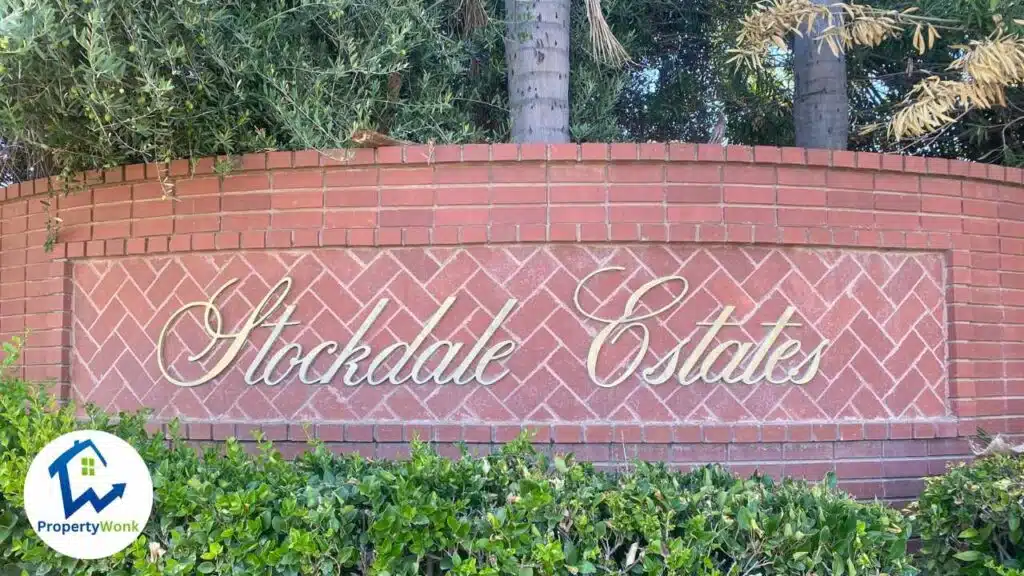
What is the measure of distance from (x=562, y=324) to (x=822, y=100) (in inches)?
127

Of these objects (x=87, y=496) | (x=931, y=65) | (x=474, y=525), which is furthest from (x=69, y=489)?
(x=931, y=65)

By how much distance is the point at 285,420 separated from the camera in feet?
17.1

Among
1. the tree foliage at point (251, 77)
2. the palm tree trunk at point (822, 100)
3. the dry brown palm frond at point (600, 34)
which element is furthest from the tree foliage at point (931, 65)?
the tree foliage at point (251, 77)

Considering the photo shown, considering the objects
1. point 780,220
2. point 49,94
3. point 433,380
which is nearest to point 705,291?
point 780,220

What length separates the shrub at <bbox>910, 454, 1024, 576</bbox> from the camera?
13.0ft

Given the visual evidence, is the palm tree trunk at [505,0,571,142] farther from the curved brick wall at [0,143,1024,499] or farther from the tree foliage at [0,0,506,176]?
the curved brick wall at [0,143,1024,499]

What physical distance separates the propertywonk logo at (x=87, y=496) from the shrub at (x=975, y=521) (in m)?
3.55

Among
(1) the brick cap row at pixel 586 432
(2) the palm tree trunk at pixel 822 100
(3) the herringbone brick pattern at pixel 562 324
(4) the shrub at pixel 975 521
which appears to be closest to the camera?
(4) the shrub at pixel 975 521

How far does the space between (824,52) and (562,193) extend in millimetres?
3047

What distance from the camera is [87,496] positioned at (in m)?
3.32

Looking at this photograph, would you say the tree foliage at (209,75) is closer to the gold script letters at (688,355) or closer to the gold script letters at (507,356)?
the gold script letters at (507,356)

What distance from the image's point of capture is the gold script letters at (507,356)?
5.07 metres

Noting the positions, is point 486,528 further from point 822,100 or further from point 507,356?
point 822,100

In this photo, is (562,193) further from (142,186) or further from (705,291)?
(142,186)
